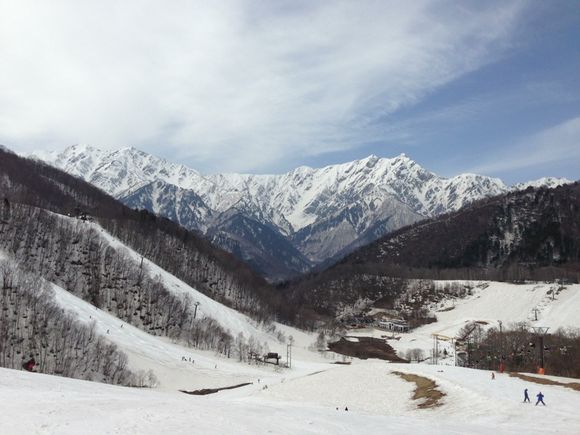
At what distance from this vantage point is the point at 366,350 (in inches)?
7185

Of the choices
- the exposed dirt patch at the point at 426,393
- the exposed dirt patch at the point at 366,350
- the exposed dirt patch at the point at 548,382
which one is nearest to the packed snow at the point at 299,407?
the exposed dirt patch at the point at 426,393

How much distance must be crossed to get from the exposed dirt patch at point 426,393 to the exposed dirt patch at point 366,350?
104 meters

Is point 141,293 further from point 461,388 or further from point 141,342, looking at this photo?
point 461,388

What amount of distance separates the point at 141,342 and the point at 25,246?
55676 mm

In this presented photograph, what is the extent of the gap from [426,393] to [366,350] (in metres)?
132

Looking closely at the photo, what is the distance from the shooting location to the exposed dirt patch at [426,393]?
48275 millimetres

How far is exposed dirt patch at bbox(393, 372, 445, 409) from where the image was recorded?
48275 mm

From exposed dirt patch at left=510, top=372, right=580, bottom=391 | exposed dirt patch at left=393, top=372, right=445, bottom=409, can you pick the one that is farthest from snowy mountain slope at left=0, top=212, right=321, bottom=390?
exposed dirt patch at left=510, top=372, right=580, bottom=391

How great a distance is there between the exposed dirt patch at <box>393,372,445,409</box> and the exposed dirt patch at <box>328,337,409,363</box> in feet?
340

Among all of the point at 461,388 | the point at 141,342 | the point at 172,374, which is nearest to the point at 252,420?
the point at 461,388

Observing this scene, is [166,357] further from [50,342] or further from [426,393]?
[426,393]

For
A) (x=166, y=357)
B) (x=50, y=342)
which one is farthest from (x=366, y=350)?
(x=50, y=342)

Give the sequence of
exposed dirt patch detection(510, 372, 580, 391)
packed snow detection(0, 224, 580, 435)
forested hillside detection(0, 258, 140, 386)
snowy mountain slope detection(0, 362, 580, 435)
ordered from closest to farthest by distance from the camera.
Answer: snowy mountain slope detection(0, 362, 580, 435), packed snow detection(0, 224, 580, 435), exposed dirt patch detection(510, 372, 580, 391), forested hillside detection(0, 258, 140, 386)

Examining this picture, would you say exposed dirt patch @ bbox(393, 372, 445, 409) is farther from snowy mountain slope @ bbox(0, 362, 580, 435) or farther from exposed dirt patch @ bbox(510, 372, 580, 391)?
exposed dirt patch @ bbox(510, 372, 580, 391)
